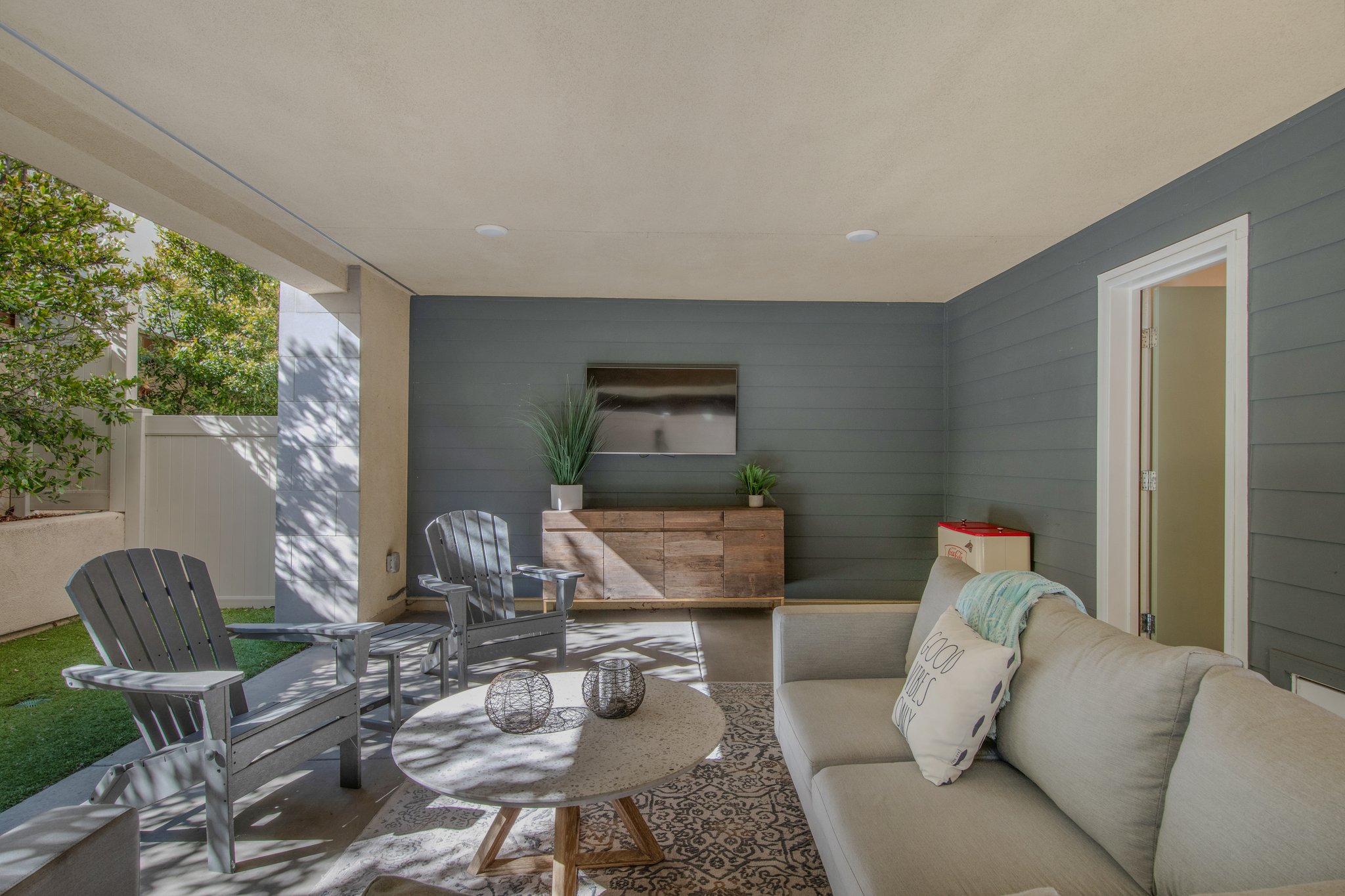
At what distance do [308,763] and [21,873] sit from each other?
68.9 inches

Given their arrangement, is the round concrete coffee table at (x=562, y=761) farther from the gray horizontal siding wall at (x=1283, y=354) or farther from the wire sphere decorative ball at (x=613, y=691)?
the gray horizontal siding wall at (x=1283, y=354)

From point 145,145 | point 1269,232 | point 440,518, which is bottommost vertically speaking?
point 440,518

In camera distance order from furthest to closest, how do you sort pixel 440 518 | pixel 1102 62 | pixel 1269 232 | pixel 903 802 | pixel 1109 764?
pixel 440 518 → pixel 1269 232 → pixel 1102 62 → pixel 903 802 → pixel 1109 764

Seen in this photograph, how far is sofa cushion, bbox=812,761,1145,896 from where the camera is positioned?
121cm

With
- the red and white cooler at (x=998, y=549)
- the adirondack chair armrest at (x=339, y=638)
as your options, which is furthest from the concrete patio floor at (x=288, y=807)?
the red and white cooler at (x=998, y=549)

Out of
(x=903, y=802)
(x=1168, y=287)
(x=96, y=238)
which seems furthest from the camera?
(x=96, y=238)

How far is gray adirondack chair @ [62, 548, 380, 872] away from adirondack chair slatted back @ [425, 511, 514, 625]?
0.89 metres

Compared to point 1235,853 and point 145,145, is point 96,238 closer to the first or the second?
point 145,145

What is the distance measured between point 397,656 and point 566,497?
7.19 feet

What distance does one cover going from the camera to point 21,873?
94 cm

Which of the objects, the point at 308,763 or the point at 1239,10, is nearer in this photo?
the point at 1239,10

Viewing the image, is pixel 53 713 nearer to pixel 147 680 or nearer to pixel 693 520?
pixel 147 680

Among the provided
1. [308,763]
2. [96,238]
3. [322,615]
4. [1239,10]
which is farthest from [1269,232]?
[96,238]

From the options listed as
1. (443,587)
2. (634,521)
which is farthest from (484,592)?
(634,521)
